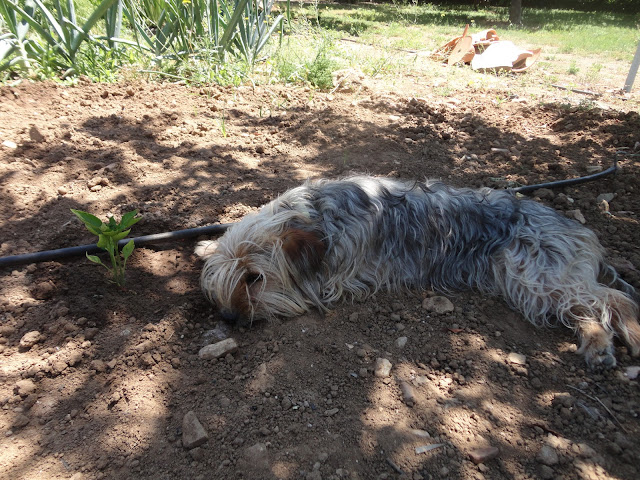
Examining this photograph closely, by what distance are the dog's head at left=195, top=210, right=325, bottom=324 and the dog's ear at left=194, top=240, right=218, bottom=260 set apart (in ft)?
0.86

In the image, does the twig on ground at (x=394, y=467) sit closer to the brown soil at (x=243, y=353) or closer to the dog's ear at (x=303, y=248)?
the brown soil at (x=243, y=353)

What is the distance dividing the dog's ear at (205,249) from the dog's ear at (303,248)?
726mm

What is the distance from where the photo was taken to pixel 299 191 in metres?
3.58

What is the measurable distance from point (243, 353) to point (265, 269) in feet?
2.16

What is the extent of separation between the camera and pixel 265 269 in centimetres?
331

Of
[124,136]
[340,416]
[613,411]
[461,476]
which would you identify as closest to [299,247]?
[340,416]

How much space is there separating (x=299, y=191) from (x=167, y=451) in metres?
2.12

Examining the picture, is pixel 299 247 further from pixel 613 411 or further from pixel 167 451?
pixel 613 411

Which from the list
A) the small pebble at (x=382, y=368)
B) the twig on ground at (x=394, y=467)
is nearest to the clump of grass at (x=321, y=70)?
the small pebble at (x=382, y=368)

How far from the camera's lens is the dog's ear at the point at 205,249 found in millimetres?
3658

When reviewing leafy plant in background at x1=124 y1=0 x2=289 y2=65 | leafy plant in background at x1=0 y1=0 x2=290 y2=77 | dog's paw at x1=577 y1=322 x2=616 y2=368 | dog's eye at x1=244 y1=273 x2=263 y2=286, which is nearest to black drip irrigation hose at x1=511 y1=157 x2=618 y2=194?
dog's paw at x1=577 y1=322 x2=616 y2=368

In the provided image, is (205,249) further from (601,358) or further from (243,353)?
(601,358)

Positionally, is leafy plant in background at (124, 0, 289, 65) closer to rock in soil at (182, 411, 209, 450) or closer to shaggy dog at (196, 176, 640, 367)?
shaggy dog at (196, 176, 640, 367)

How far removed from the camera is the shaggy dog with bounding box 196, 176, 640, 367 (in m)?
3.24
